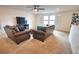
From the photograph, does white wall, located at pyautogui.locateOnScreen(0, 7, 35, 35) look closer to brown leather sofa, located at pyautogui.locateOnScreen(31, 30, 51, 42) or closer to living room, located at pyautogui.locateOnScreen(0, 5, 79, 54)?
living room, located at pyautogui.locateOnScreen(0, 5, 79, 54)

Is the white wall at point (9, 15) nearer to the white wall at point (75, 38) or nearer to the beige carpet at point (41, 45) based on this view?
the beige carpet at point (41, 45)

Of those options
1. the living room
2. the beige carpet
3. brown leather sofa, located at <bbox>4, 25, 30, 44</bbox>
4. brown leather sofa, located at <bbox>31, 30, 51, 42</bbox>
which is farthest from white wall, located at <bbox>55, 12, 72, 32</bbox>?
brown leather sofa, located at <bbox>4, 25, 30, 44</bbox>

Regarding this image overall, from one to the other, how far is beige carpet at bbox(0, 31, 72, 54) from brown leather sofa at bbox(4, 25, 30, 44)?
4.0 inches

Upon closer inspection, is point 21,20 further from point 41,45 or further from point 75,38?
point 75,38

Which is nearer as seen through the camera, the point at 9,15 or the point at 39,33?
the point at 9,15

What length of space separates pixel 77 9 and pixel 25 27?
104 centimetres

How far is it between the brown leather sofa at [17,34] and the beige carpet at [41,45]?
10 centimetres

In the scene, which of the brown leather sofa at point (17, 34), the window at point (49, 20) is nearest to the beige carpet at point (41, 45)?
the brown leather sofa at point (17, 34)

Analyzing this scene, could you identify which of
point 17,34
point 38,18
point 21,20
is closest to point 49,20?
point 38,18

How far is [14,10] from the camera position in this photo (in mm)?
1358

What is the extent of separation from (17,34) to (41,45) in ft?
2.01

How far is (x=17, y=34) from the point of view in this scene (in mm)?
1674
